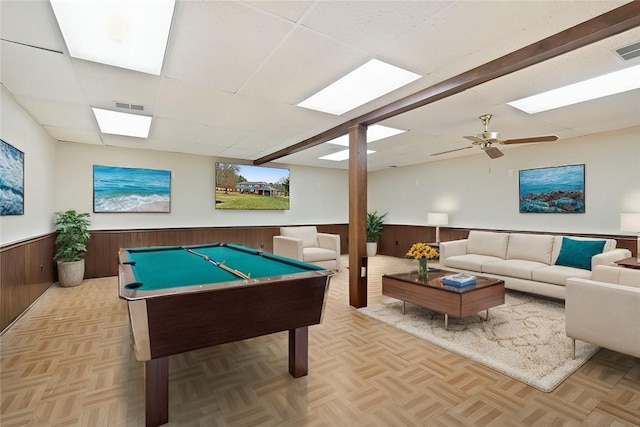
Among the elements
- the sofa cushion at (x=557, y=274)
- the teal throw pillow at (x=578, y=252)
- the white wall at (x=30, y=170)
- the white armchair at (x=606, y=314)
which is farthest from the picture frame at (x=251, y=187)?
the white armchair at (x=606, y=314)

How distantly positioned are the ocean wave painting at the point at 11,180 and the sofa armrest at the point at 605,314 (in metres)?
5.27

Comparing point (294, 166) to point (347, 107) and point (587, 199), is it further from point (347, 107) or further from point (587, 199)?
point (587, 199)

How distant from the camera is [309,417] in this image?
1.87 meters

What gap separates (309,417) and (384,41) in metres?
2.57

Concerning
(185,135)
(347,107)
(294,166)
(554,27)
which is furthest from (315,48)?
(294,166)

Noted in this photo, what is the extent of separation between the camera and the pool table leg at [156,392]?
176 cm

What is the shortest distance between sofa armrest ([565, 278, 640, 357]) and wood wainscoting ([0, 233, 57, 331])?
5187 mm

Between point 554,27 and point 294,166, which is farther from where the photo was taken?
point 294,166

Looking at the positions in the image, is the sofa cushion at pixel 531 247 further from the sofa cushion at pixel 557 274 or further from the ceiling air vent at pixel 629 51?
the ceiling air vent at pixel 629 51

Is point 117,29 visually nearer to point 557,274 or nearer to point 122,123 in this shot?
point 122,123

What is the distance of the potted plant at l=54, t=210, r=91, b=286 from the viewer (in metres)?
4.96

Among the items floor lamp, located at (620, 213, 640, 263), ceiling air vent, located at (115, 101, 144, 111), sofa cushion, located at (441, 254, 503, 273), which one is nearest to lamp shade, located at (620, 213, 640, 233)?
floor lamp, located at (620, 213, 640, 263)

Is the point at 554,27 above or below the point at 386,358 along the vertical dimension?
above

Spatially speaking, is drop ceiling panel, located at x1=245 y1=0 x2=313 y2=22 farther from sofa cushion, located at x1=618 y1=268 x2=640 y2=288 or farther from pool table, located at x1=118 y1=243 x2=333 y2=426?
sofa cushion, located at x1=618 y1=268 x2=640 y2=288
